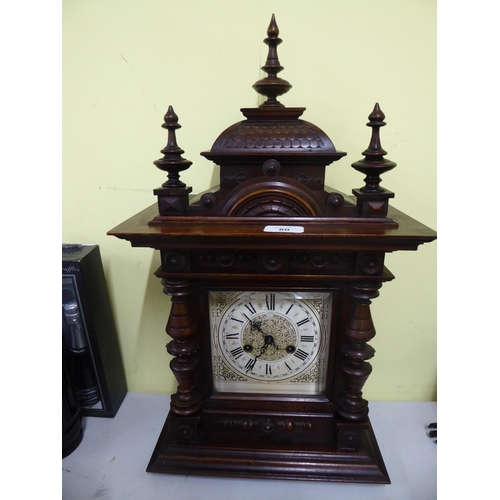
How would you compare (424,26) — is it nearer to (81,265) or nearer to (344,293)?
(344,293)

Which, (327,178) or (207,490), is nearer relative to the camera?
(207,490)

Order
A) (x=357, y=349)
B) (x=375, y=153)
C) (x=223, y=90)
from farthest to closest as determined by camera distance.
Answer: (x=223, y=90), (x=357, y=349), (x=375, y=153)

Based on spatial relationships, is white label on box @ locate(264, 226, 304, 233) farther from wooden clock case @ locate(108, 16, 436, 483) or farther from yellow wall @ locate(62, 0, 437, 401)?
yellow wall @ locate(62, 0, 437, 401)

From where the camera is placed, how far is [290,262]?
0.65 m

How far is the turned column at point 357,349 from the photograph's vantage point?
662 millimetres

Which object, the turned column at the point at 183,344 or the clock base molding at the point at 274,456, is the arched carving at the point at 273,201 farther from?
the clock base molding at the point at 274,456

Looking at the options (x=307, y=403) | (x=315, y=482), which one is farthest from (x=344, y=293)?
(x=315, y=482)

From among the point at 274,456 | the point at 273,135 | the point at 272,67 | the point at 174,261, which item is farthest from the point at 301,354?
the point at 272,67

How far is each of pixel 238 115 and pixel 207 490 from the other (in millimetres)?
840

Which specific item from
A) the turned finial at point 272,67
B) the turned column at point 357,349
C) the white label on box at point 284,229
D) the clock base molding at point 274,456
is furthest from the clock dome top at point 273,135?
the clock base molding at point 274,456

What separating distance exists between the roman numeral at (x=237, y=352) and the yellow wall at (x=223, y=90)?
34 centimetres

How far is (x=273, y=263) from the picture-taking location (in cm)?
64

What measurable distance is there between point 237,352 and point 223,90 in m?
0.60

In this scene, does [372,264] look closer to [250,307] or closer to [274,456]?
[250,307]
